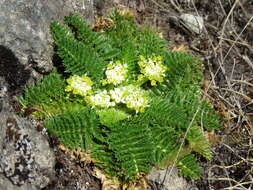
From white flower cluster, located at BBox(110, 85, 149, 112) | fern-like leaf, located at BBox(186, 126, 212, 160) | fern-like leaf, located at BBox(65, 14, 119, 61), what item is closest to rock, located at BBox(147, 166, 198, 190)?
fern-like leaf, located at BBox(186, 126, 212, 160)

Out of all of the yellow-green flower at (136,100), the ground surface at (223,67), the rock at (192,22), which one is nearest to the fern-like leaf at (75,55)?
the yellow-green flower at (136,100)

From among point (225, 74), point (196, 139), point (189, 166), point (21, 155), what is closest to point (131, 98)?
point (196, 139)

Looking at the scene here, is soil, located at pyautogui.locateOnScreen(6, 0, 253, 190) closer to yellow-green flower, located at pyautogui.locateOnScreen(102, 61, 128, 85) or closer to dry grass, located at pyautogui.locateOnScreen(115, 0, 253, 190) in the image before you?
dry grass, located at pyautogui.locateOnScreen(115, 0, 253, 190)

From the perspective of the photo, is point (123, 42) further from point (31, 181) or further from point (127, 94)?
point (31, 181)

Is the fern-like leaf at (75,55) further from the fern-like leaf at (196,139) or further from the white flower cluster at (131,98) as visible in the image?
the fern-like leaf at (196,139)

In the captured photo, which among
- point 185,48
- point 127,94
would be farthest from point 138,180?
point 185,48

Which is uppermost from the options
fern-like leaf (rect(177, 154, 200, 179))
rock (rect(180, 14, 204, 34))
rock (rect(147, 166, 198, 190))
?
rock (rect(180, 14, 204, 34))
